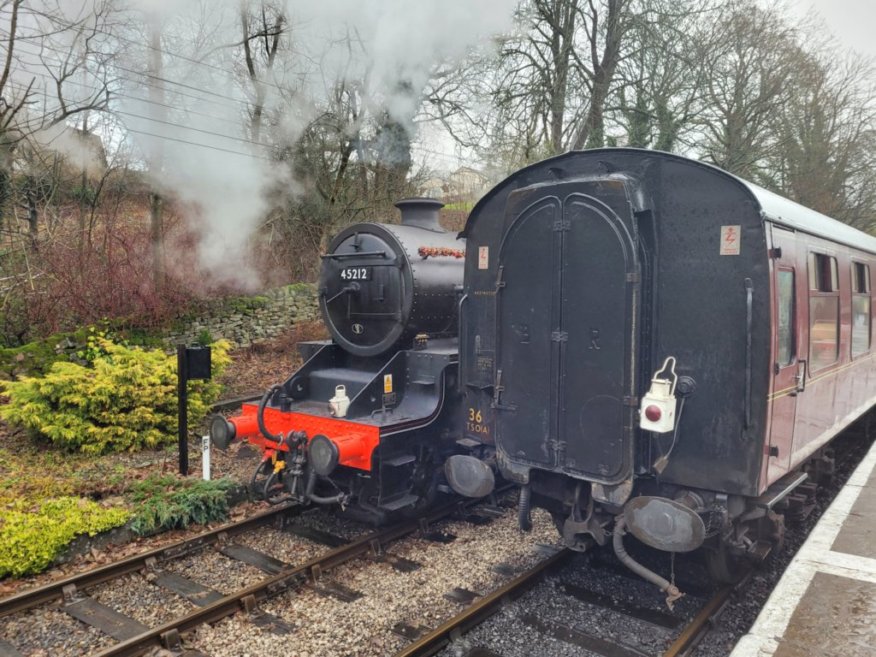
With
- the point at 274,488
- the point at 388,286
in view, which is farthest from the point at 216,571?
the point at 388,286

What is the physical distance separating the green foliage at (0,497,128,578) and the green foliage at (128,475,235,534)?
0.23 m

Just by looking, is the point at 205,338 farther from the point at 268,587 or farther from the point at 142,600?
the point at 268,587

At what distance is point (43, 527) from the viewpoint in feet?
15.1

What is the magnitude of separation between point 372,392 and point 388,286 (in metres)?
1.06

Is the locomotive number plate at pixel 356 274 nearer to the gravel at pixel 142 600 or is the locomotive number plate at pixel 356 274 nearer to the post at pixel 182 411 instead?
the post at pixel 182 411

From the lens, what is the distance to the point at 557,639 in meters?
3.79

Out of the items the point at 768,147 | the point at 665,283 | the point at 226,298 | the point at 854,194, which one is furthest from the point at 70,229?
the point at 854,194

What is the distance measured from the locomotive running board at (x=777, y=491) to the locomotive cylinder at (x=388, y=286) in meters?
3.17

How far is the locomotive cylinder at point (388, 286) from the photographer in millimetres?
5688

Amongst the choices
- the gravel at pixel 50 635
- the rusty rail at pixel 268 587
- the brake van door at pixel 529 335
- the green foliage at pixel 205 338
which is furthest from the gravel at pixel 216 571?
the green foliage at pixel 205 338

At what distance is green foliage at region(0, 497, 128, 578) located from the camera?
434 centimetres

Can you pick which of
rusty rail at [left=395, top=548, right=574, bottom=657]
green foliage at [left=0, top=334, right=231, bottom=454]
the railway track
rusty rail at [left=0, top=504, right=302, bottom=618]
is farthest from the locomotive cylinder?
green foliage at [left=0, top=334, right=231, bottom=454]

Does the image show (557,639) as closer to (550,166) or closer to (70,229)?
(550,166)

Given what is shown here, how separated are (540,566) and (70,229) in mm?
10750
